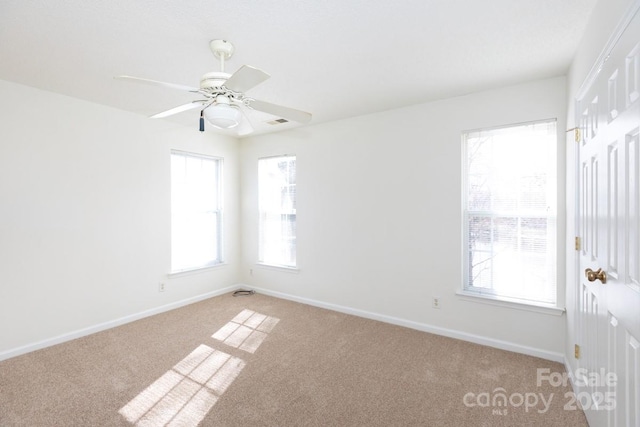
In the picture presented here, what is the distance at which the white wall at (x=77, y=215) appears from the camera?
2832mm

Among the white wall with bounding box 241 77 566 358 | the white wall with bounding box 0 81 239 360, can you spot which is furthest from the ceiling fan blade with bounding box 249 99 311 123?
the white wall with bounding box 0 81 239 360

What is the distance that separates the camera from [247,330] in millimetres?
3408

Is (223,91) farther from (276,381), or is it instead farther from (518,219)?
(518,219)

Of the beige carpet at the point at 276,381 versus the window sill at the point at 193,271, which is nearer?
the beige carpet at the point at 276,381

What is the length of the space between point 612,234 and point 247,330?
316cm

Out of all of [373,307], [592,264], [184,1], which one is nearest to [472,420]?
[592,264]

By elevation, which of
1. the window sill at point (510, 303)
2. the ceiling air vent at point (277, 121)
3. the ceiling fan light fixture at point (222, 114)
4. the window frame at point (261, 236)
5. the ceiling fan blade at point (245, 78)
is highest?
the ceiling air vent at point (277, 121)

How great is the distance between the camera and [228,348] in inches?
117

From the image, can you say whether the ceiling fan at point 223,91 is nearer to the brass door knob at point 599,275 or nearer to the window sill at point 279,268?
the brass door knob at point 599,275

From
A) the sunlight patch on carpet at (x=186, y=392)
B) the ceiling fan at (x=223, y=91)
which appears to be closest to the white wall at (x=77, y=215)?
the sunlight patch on carpet at (x=186, y=392)

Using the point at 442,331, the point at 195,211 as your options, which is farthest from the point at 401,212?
the point at 195,211

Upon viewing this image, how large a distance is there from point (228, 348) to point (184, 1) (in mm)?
2784

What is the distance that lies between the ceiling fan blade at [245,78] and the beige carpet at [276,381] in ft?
6.74

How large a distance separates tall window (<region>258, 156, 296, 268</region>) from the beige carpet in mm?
1416
